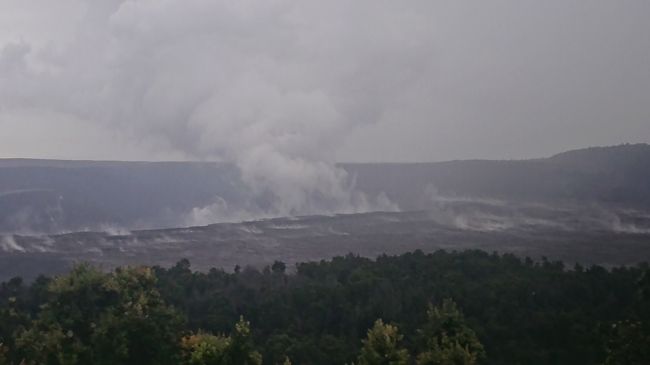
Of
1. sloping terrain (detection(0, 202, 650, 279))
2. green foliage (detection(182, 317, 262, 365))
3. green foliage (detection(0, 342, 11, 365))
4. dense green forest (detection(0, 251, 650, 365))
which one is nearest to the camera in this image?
green foliage (detection(182, 317, 262, 365))

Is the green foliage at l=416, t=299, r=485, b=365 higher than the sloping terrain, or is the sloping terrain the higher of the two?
the sloping terrain


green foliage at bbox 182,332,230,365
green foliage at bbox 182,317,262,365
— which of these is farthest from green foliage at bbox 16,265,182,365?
green foliage at bbox 182,317,262,365

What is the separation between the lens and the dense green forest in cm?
2019

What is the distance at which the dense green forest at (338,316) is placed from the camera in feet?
66.2

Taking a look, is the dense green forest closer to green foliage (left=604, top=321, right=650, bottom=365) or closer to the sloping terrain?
green foliage (left=604, top=321, right=650, bottom=365)

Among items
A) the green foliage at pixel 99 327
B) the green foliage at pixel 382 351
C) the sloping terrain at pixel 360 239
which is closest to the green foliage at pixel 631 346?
the green foliage at pixel 382 351

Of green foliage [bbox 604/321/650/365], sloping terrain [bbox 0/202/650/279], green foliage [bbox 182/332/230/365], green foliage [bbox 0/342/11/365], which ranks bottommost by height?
green foliage [bbox 0/342/11/365]

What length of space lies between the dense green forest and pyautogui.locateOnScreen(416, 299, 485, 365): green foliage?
1.3 inches

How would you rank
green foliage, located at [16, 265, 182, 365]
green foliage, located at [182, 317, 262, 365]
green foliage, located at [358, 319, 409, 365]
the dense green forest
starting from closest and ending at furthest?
green foliage, located at [358, 319, 409, 365] → green foliage, located at [182, 317, 262, 365] → the dense green forest → green foliage, located at [16, 265, 182, 365]

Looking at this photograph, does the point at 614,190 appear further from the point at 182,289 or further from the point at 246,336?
the point at 246,336

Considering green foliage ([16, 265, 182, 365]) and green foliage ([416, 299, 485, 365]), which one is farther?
green foliage ([16, 265, 182, 365])

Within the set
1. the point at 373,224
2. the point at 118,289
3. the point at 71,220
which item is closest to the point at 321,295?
the point at 118,289

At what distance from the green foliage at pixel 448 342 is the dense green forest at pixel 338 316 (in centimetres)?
3

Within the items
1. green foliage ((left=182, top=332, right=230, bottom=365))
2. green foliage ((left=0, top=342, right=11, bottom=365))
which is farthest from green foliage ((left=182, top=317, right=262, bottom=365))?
green foliage ((left=0, top=342, right=11, bottom=365))
